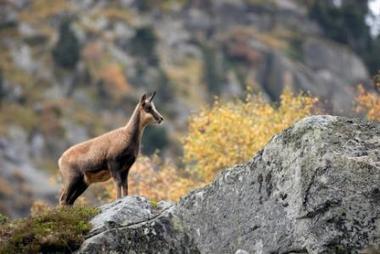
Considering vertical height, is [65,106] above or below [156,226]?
above

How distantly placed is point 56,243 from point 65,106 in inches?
3999

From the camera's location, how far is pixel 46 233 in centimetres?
1661

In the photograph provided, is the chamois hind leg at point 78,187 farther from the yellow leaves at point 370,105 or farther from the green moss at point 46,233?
the yellow leaves at point 370,105

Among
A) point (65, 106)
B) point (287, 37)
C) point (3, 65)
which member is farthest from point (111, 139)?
point (287, 37)

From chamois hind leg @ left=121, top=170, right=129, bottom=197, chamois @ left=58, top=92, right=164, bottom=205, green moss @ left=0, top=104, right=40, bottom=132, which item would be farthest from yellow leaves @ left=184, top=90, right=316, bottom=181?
green moss @ left=0, top=104, right=40, bottom=132

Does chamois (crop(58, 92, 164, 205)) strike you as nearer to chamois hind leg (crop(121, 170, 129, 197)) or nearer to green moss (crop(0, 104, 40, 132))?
chamois hind leg (crop(121, 170, 129, 197))

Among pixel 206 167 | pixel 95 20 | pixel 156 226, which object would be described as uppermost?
pixel 95 20

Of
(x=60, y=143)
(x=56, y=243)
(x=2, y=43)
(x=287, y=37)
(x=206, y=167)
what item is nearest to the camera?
(x=56, y=243)

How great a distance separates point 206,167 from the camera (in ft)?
134

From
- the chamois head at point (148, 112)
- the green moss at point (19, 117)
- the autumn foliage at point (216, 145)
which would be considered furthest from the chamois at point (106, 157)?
the green moss at point (19, 117)

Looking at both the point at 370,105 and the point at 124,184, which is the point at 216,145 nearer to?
the point at 370,105

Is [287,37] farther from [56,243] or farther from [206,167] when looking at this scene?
[56,243]

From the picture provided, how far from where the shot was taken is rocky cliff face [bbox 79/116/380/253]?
15570 millimetres

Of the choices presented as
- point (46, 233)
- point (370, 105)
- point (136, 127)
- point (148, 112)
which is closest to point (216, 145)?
point (370, 105)
